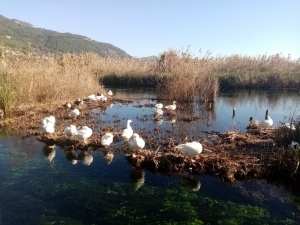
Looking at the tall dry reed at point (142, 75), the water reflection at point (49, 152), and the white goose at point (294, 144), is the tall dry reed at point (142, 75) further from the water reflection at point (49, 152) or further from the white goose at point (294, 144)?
the white goose at point (294, 144)

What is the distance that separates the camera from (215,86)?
15164 mm

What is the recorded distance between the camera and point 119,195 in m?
5.11

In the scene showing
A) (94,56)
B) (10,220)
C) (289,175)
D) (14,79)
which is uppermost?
(94,56)

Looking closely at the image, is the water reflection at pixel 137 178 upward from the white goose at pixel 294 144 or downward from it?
downward

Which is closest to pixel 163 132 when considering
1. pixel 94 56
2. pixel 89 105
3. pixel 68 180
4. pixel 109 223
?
pixel 68 180

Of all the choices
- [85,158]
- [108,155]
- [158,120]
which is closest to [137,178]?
[108,155]

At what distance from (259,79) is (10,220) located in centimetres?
2293

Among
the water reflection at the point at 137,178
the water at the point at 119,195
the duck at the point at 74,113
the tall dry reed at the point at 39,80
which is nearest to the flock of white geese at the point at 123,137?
the water at the point at 119,195

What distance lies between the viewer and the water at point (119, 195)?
446 cm

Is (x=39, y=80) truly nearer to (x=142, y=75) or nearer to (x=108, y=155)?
(x=108, y=155)

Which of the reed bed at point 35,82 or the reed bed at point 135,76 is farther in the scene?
the reed bed at point 135,76

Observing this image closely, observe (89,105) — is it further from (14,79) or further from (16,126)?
(16,126)

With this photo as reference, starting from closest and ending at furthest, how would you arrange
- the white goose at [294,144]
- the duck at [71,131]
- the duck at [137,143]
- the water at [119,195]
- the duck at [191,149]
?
the water at [119,195]
the duck at [191,149]
the white goose at [294,144]
the duck at [137,143]
the duck at [71,131]

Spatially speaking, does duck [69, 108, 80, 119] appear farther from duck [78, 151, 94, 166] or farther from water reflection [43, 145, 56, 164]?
duck [78, 151, 94, 166]
